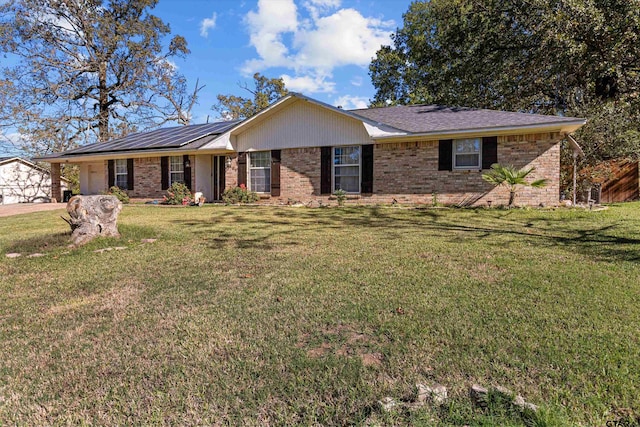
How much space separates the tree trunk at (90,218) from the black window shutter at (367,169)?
8.69 metres

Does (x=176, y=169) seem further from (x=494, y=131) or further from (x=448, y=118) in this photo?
(x=494, y=131)

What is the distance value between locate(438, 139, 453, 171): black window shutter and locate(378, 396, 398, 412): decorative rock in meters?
11.3

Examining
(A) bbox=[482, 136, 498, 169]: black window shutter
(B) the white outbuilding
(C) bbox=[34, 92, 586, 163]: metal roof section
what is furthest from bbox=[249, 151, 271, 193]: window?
(B) the white outbuilding

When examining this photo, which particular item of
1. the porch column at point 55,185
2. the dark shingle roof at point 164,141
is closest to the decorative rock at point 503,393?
the dark shingle roof at point 164,141

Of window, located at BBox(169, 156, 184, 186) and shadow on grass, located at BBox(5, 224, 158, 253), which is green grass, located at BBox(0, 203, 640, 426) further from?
window, located at BBox(169, 156, 184, 186)

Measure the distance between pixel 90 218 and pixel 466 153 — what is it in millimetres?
10911

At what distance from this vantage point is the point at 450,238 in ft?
21.4

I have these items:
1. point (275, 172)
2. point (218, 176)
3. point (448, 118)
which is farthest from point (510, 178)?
point (218, 176)

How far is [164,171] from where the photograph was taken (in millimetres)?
16703

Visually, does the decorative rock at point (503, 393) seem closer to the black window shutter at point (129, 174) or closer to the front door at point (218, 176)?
the front door at point (218, 176)

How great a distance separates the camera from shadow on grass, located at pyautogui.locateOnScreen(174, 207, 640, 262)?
5.96 metres

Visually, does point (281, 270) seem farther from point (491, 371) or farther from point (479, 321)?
point (491, 371)

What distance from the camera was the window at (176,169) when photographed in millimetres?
→ 16578

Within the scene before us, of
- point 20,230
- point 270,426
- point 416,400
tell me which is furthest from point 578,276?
point 20,230
